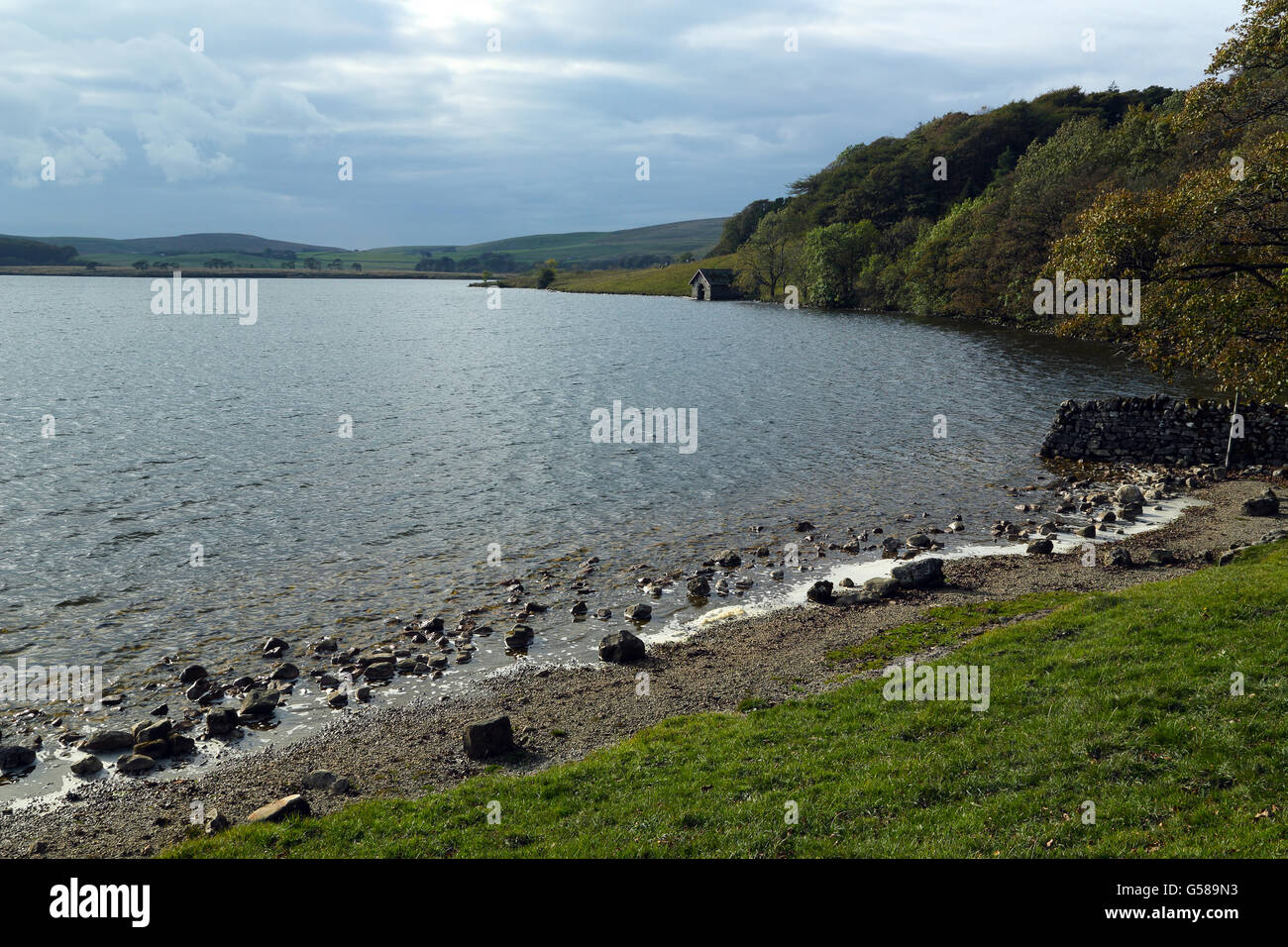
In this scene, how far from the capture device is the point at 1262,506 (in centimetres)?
3108

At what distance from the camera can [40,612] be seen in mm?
23656

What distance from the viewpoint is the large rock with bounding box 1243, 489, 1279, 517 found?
3091cm

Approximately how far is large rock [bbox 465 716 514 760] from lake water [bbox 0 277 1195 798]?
14.2ft

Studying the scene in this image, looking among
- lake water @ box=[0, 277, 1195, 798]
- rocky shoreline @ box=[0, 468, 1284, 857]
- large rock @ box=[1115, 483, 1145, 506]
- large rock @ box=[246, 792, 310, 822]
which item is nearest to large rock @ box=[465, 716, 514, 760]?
rocky shoreline @ box=[0, 468, 1284, 857]

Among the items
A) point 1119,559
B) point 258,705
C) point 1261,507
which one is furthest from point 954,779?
point 1261,507

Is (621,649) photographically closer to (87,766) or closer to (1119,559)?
(87,766)

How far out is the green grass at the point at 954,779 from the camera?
10.4 meters

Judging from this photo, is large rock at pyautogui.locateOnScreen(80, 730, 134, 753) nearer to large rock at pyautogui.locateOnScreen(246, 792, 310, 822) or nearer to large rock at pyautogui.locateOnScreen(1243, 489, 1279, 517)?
large rock at pyautogui.locateOnScreen(246, 792, 310, 822)

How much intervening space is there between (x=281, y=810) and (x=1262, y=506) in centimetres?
3519

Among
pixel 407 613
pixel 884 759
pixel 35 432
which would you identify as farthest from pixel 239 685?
pixel 35 432
